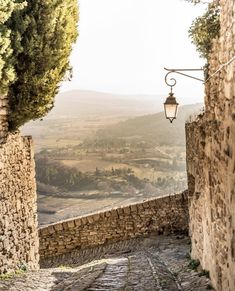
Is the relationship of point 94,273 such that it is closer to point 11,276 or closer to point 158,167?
point 11,276

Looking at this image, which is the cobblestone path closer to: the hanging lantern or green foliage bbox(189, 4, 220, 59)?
the hanging lantern

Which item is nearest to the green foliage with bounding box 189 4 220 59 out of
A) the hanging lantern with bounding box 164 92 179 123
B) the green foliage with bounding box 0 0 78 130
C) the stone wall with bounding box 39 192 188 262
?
the hanging lantern with bounding box 164 92 179 123

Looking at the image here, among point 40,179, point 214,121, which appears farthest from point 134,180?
point 214,121

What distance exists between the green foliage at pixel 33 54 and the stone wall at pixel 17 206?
73cm

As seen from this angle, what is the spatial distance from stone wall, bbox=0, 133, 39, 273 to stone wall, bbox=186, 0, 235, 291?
343 centimetres

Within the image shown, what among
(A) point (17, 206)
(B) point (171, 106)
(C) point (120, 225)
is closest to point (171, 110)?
(B) point (171, 106)

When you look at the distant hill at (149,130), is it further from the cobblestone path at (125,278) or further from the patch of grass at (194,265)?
the patch of grass at (194,265)

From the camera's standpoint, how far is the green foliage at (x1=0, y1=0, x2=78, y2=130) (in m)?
8.03

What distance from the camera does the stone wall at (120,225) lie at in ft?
46.7

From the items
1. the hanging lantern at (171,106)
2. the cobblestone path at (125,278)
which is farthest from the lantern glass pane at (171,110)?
the cobblestone path at (125,278)

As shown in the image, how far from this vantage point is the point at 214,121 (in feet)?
19.7

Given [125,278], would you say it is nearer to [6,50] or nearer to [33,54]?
[6,50]

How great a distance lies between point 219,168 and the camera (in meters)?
5.56

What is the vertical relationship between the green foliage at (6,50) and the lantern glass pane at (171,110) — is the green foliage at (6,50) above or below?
above
